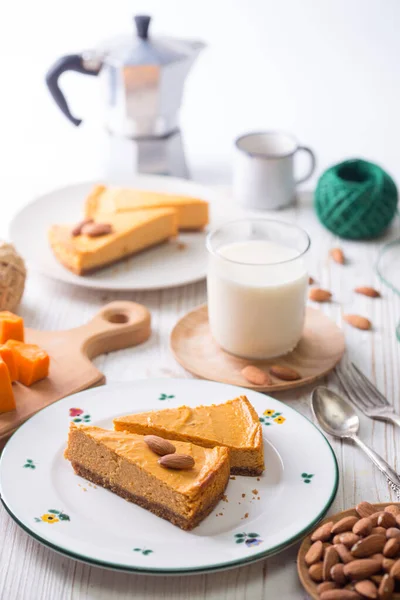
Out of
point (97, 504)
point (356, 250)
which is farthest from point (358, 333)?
point (97, 504)

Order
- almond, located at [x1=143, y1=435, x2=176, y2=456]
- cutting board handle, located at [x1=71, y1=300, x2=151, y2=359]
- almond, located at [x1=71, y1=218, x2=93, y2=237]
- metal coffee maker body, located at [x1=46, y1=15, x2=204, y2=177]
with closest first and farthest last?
almond, located at [x1=143, y1=435, x2=176, y2=456], cutting board handle, located at [x1=71, y1=300, x2=151, y2=359], almond, located at [x1=71, y1=218, x2=93, y2=237], metal coffee maker body, located at [x1=46, y1=15, x2=204, y2=177]

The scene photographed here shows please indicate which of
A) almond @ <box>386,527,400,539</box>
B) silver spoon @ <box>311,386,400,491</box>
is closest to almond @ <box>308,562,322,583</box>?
almond @ <box>386,527,400,539</box>

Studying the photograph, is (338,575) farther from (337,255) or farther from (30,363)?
(337,255)

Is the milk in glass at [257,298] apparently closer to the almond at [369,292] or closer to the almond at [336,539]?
the almond at [369,292]

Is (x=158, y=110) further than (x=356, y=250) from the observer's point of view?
Yes

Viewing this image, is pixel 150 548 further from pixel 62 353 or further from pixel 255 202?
pixel 255 202

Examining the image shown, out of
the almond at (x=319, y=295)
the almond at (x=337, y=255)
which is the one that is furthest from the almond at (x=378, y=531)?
the almond at (x=337, y=255)

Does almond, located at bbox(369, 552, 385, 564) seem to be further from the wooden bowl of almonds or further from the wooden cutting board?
the wooden cutting board
